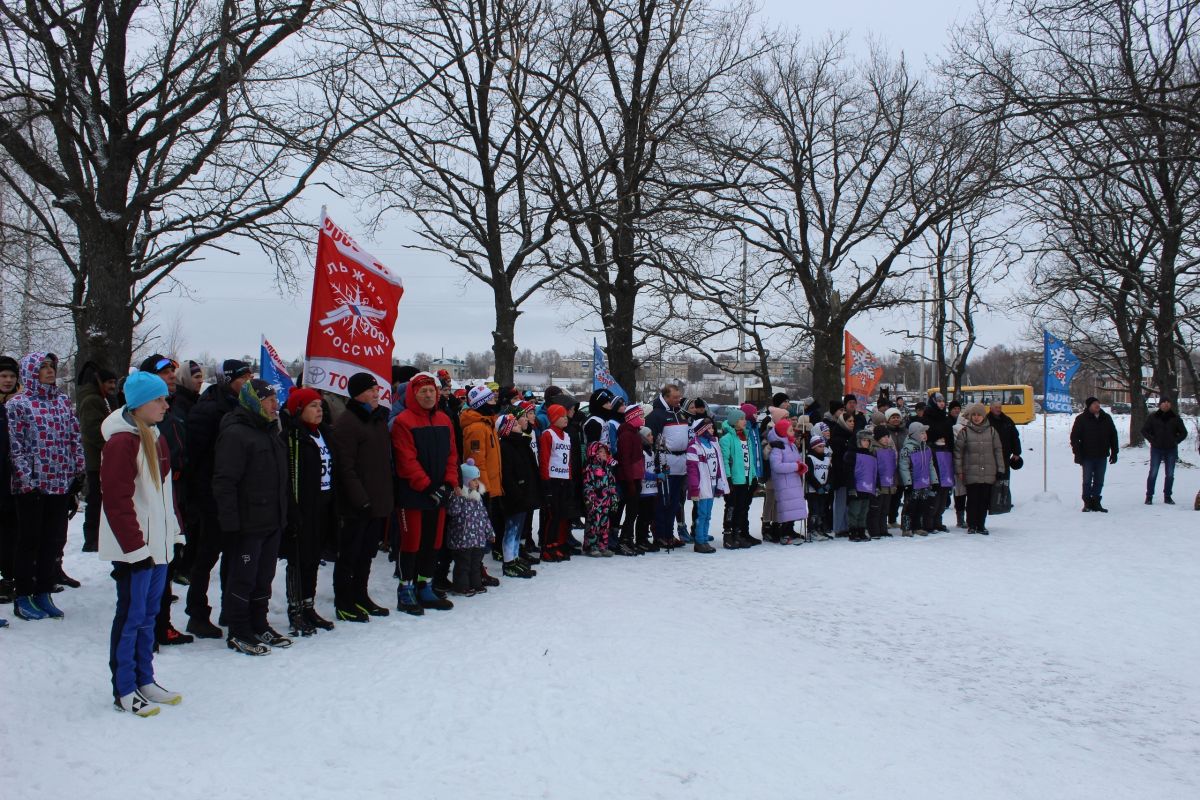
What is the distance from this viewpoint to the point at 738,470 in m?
11.8

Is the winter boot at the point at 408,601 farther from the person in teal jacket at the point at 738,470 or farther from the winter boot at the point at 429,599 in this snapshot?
the person in teal jacket at the point at 738,470

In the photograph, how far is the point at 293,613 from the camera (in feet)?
22.9

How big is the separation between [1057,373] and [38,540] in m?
19.5

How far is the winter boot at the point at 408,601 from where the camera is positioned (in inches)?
303

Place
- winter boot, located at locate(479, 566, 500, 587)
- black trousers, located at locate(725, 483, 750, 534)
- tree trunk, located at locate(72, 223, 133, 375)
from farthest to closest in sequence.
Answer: black trousers, located at locate(725, 483, 750, 534) < tree trunk, located at locate(72, 223, 133, 375) < winter boot, located at locate(479, 566, 500, 587)

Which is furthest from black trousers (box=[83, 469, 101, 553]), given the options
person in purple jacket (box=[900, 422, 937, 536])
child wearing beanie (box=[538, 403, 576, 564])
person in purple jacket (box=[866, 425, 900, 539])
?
person in purple jacket (box=[900, 422, 937, 536])

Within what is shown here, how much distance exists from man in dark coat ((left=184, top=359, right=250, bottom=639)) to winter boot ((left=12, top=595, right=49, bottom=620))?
3.69ft

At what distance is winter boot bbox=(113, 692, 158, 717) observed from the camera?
16.2 ft

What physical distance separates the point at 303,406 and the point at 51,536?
86.2 inches

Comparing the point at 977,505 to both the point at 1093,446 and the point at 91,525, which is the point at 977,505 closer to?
the point at 1093,446

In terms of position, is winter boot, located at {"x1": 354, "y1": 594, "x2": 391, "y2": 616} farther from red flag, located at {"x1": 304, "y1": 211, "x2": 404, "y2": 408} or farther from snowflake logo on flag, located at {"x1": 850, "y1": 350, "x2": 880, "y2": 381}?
snowflake logo on flag, located at {"x1": 850, "y1": 350, "x2": 880, "y2": 381}

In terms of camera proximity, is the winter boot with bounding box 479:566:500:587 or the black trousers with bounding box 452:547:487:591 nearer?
the black trousers with bounding box 452:547:487:591

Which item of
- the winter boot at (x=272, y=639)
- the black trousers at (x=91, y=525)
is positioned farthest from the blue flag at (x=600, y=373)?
the winter boot at (x=272, y=639)

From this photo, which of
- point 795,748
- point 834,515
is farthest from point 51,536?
point 834,515
